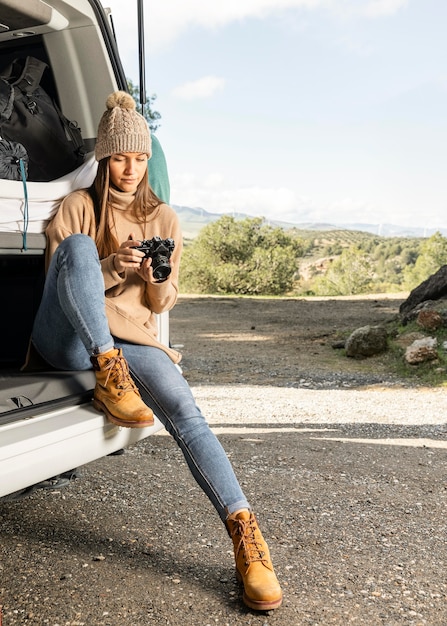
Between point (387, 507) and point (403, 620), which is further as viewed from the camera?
point (387, 507)

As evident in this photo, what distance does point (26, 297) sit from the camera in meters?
3.16

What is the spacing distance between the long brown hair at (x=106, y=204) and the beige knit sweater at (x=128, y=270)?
2 centimetres

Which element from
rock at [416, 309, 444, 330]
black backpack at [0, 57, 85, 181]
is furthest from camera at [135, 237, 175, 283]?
rock at [416, 309, 444, 330]

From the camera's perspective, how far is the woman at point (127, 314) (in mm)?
2459

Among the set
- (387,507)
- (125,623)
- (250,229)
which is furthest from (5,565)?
(250,229)

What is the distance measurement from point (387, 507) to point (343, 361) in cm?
489

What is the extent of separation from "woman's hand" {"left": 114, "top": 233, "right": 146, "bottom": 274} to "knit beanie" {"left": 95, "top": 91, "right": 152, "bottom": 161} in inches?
13.0

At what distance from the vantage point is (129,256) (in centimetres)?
262

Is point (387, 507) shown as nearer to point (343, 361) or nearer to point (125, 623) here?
point (125, 623)

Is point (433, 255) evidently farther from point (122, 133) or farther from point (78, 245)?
point (78, 245)

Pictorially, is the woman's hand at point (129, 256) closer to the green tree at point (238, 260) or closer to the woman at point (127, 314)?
the woman at point (127, 314)

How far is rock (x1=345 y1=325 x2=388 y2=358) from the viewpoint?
8.16m

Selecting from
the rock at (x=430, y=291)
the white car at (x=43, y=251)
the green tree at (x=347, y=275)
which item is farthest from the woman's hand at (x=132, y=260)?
the green tree at (x=347, y=275)

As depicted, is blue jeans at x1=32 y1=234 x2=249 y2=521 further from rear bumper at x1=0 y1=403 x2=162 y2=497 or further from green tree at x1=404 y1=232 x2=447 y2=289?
green tree at x1=404 y1=232 x2=447 y2=289
